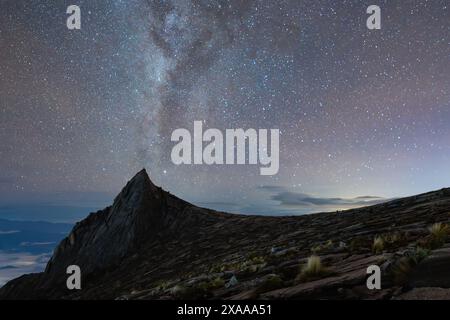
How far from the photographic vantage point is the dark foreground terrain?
291 inches

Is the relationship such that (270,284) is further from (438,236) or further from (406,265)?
(438,236)

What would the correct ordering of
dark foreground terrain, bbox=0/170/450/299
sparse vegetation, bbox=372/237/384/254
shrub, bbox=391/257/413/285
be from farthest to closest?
1. sparse vegetation, bbox=372/237/384/254
2. dark foreground terrain, bbox=0/170/450/299
3. shrub, bbox=391/257/413/285

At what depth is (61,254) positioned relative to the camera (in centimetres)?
4119

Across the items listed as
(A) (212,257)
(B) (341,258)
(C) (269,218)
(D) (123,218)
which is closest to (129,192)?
(D) (123,218)

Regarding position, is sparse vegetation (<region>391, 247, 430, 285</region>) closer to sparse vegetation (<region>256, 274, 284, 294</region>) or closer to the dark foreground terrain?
the dark foreground terrain

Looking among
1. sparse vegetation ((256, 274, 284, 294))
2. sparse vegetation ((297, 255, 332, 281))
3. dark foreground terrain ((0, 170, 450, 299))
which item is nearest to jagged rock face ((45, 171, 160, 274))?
dark foreground terrain ((0, 170, 450, 299))

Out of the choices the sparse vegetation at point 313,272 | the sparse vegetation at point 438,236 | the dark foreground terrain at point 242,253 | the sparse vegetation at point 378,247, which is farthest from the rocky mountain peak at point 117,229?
the sparse vegetation at point 438,236

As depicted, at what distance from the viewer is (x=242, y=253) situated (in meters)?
19.2
